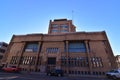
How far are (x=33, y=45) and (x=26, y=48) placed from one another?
3154mm

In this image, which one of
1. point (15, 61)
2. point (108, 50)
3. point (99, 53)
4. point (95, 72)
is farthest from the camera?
point (15, 61)

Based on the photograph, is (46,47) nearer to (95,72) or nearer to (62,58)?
(62,58)

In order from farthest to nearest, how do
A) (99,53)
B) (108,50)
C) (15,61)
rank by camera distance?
(15,61)
(108,50)
(99,53)

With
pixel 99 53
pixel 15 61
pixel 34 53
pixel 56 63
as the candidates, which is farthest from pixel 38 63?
pixel 99 53

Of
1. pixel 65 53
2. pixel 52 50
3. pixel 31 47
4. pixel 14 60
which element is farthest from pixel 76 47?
pixel 14 60

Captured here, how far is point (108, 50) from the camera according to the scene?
3816 centimetres

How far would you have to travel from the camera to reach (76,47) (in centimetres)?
3847

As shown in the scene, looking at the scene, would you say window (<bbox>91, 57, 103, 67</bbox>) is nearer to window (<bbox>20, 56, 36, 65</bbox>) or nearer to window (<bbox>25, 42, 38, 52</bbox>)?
window (<bbox>20, 56, 36, 65</bbox>)

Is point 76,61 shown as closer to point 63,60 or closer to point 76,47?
point 63,60

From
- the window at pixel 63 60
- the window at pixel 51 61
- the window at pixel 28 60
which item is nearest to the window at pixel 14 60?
the window at pixel 28 60

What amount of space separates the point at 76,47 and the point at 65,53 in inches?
184

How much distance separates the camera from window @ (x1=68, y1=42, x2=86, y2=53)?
124 ft

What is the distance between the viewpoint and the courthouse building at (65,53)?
34750 mm

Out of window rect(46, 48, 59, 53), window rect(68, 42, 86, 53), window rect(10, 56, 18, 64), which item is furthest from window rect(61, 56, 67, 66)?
window rect(10, 56, 18, 64)
